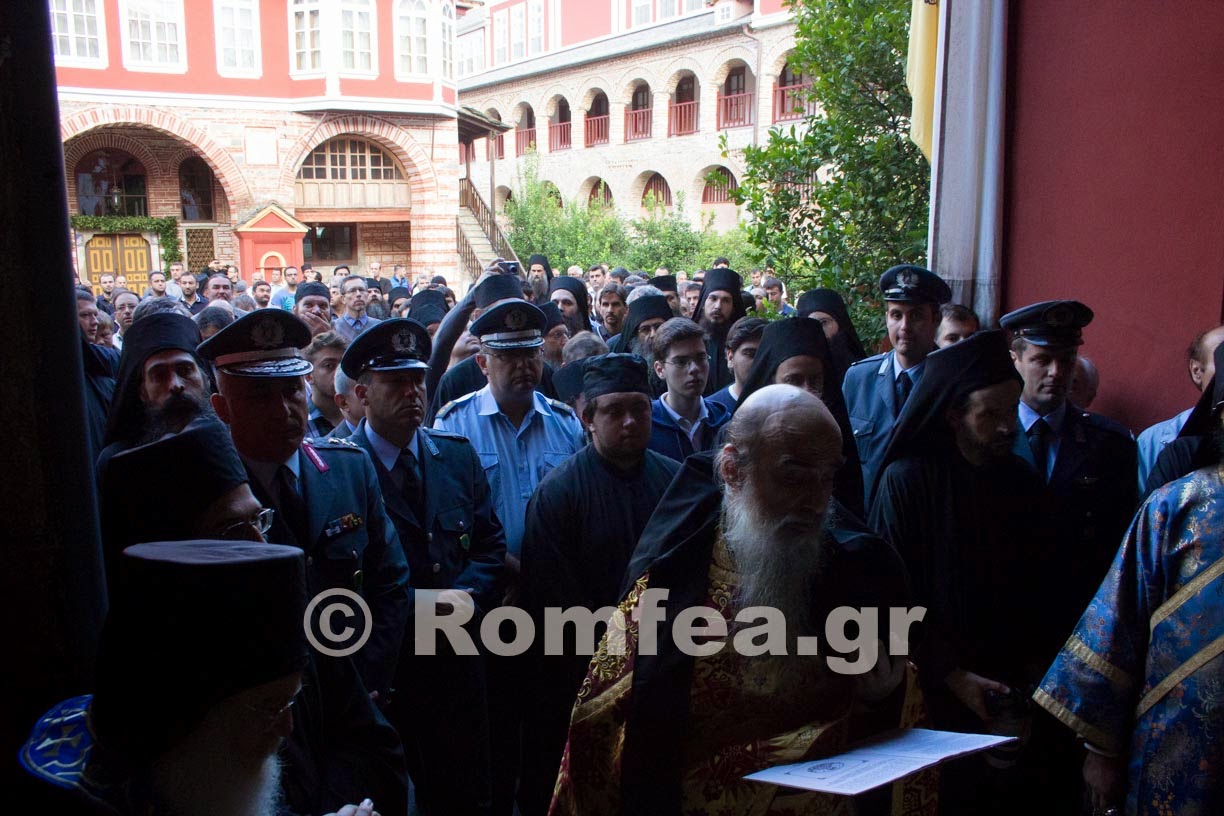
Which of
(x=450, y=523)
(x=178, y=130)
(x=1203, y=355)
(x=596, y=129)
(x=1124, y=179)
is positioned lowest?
(x=450, y=523)

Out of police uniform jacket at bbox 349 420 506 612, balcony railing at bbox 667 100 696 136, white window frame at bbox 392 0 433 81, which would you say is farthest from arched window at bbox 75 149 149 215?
police uniform jacket at bbox 349 420 506 612

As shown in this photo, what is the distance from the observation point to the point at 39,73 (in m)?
1.69

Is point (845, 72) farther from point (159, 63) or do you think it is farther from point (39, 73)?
point (159, 63)

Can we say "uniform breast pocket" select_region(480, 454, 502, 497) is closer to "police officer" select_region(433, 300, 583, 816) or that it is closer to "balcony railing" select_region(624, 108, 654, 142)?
"police officer" select_region(433, 300, 583, 816)

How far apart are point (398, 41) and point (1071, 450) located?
3014cm

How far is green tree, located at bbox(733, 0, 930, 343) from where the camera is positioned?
7.02m

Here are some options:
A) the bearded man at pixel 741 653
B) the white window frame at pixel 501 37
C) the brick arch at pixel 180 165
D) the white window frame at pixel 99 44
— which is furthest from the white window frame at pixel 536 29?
the bearded man at pixel 741 653

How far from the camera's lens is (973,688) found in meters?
3.18

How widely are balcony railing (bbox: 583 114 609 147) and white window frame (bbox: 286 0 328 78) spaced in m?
13.5

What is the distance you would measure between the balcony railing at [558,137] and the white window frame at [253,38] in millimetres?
15353

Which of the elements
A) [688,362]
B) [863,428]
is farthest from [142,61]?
[863,428]

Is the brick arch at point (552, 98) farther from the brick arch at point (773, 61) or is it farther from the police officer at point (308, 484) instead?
the police officer at point (308, 484)

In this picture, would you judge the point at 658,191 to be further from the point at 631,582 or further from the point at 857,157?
the point at 631,582

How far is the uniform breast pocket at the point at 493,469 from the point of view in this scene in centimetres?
455
